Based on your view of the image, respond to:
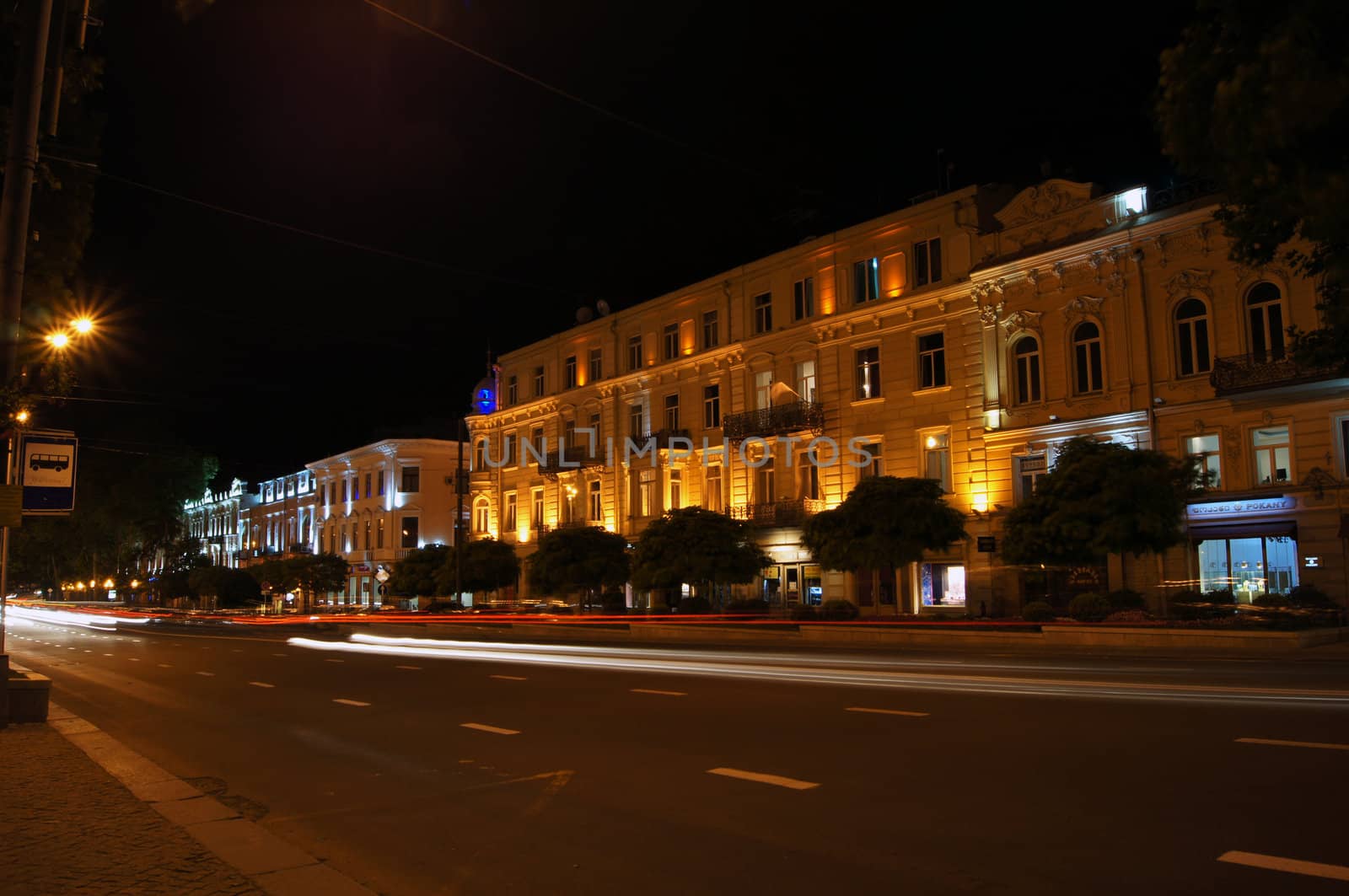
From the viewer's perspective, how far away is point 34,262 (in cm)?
1394

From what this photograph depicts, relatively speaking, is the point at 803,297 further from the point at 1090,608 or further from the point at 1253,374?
the point at 1090,608

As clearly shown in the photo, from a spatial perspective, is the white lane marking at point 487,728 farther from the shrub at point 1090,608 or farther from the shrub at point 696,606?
the shrub at point 696,606

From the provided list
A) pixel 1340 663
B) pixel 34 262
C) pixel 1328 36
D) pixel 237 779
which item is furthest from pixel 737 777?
pixel 1340 663

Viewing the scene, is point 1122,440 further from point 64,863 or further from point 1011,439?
point 64,863

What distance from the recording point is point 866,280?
129ft

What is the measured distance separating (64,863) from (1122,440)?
30582mm

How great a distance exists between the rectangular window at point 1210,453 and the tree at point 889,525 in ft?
22.3

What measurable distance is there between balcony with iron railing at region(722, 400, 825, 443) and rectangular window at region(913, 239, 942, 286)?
6.19 metres

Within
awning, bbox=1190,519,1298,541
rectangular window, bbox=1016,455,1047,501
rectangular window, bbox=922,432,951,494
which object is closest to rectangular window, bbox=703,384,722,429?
rectangular window, bbox=922,432,951,494

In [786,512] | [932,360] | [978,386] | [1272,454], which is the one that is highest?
[932,360]

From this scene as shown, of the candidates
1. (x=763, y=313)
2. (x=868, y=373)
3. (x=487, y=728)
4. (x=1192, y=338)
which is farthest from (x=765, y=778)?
(x=763, y=313)

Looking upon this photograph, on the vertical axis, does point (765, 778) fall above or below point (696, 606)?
below

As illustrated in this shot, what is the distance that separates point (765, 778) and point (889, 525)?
899 inches

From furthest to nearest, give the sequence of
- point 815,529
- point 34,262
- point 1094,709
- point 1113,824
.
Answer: point 815,529 < point 34,262 < point 1094,709 < point 1113,824
